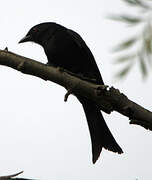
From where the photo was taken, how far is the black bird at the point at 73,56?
3547 millimetres

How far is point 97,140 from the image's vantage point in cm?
313

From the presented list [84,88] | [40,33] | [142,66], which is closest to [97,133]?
[40,33]

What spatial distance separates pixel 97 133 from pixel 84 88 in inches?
59.4

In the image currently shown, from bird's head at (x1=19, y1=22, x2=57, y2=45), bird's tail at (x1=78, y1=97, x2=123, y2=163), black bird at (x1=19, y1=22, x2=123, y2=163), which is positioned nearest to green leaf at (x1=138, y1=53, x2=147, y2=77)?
bird's tail at (x1=78, y1=97, x2=123, y2=163)

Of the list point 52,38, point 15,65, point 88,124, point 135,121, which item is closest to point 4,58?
point 15,65

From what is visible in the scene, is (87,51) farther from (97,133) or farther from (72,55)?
(97,133)

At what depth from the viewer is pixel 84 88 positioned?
6.29 feet

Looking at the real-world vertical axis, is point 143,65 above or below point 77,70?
below

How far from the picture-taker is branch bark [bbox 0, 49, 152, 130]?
1731 millimetres

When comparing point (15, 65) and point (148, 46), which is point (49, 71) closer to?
point (15, 65)

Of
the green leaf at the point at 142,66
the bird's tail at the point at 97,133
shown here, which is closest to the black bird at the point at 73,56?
the bird's tail at the point at 97,133

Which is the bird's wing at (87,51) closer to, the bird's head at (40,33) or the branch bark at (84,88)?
the bird's head at (40,33)

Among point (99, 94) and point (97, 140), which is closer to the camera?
point (99, 94)

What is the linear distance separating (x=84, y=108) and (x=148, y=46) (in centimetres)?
259
